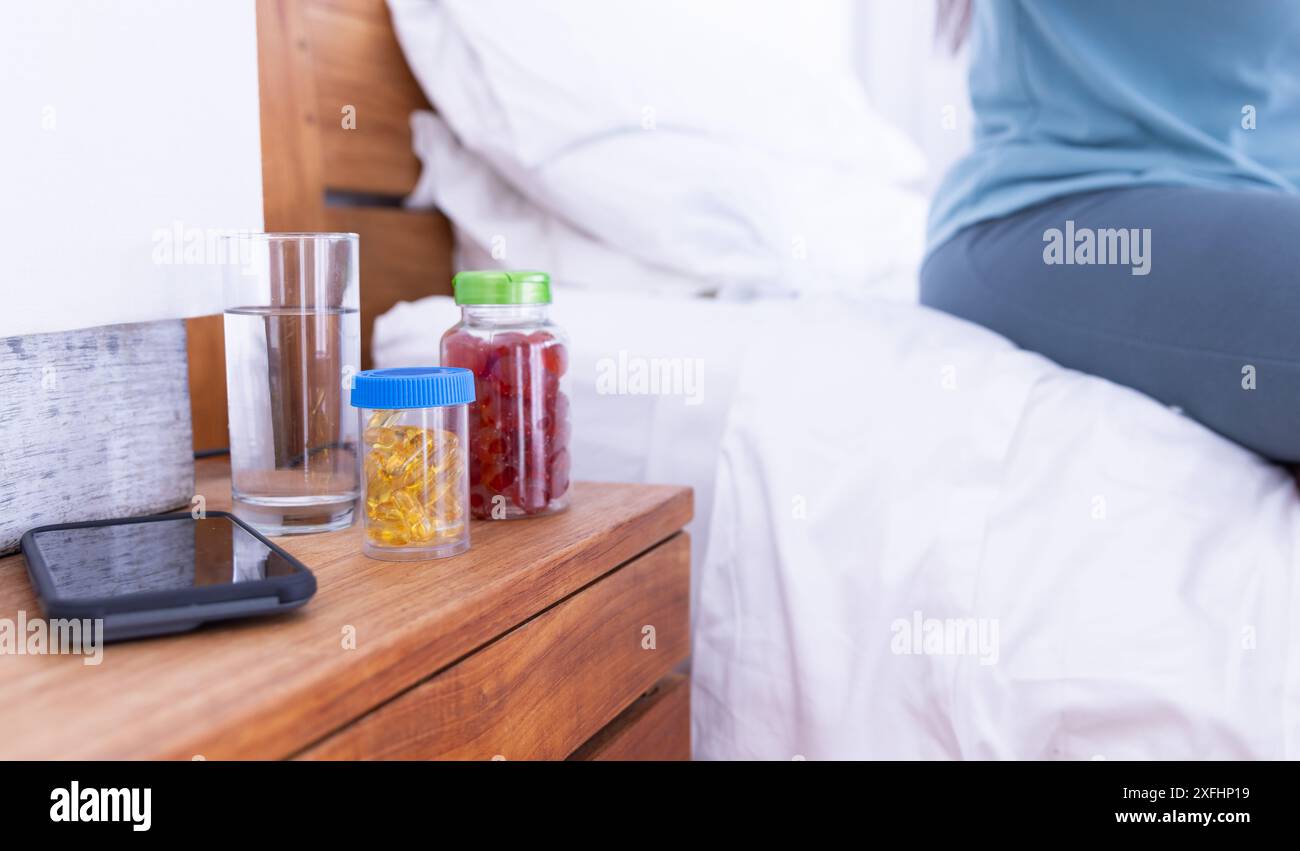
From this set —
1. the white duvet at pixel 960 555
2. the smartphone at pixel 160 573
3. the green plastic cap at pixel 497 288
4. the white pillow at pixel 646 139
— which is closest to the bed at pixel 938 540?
the white duvet at pixel 960 555

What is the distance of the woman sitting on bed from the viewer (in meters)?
0.84

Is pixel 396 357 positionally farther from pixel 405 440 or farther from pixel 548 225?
pixel 405 440

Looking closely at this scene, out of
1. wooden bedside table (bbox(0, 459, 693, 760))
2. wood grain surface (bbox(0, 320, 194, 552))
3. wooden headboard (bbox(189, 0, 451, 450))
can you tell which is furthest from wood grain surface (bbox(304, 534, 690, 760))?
wooden headboard (bbox(189, 0, 451, 450))

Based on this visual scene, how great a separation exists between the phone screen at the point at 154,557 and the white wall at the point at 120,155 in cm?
12

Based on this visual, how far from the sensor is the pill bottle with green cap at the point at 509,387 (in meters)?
0.69

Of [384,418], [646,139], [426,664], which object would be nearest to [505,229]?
[646,139]

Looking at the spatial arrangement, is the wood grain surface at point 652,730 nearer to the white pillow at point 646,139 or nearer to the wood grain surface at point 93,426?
the wood grain surface at point 93,426

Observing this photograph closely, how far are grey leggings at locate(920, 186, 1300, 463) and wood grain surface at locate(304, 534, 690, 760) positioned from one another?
1.25 feet

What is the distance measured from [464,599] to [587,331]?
543mm

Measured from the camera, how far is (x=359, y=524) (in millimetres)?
688

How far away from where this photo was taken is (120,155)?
0.66 metres

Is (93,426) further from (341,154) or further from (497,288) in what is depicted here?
(341,154)
